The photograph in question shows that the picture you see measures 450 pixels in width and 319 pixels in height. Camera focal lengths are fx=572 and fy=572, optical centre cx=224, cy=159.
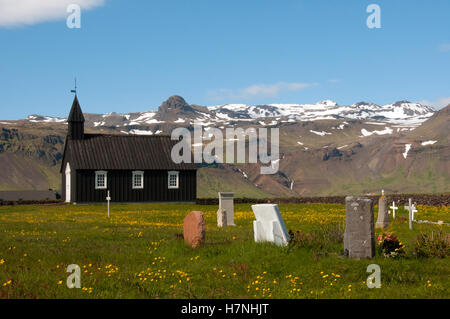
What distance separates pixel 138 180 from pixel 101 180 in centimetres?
413

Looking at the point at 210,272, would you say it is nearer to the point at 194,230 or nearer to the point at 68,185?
the point at 194,230

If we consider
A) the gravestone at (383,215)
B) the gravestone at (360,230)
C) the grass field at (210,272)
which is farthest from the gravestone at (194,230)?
the gravestone at (383,215)

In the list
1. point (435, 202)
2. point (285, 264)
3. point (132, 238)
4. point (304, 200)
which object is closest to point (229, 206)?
point (132, 238)

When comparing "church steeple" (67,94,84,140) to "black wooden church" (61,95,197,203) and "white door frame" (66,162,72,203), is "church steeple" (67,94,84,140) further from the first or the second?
"white door frame" (66,162,72,203)

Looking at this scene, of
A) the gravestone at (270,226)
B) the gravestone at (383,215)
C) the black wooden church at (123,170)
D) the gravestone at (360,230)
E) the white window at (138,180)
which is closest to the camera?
the gravestone at (360,230)

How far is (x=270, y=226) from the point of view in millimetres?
18969

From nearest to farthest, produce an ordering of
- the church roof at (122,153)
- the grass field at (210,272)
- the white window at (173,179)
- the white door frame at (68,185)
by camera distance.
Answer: the grass field at (210,272) → the church roof at (122,153) → the white window at (173,179) → the white door frame at (68,185)

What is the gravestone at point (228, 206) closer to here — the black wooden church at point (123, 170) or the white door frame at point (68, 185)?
the black wooden church at point (123, 170)

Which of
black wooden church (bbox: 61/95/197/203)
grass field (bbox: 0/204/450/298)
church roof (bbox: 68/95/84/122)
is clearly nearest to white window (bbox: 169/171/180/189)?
black wooden church (bbox: 61/95/197/203)

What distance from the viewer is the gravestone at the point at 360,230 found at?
16203 mm

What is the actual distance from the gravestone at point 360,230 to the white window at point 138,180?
50280mm
